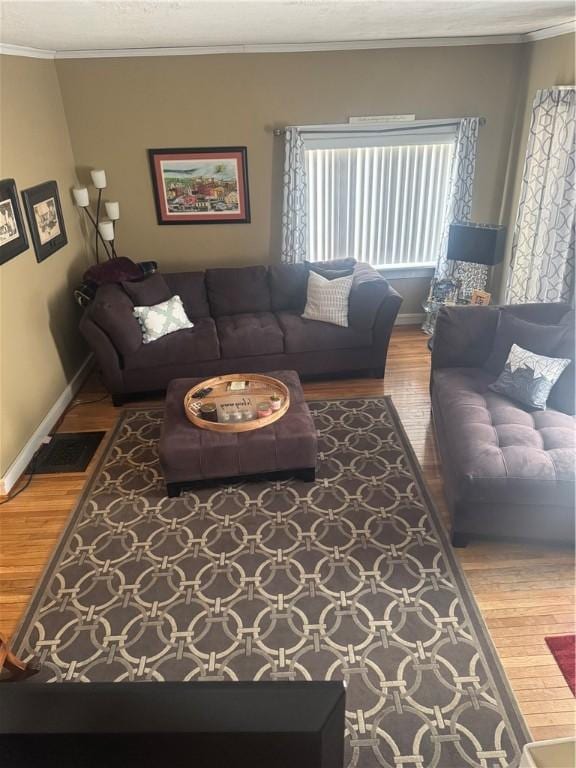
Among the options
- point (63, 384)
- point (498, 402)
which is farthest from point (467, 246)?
point (63, 384)

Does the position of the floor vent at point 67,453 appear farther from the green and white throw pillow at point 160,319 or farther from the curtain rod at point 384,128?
the curtain rod at point 384,128

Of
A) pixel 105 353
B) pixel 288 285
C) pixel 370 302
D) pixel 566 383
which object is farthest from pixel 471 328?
pixel 105 353

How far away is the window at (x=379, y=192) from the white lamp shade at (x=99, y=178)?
178 cm

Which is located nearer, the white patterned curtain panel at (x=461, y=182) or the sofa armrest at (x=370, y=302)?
the sofa armrest at (x=370, y=302)

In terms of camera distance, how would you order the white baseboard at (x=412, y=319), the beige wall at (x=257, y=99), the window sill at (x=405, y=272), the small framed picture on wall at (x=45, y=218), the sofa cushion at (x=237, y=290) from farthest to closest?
the white baseboard at (x=412, y=319) → the window sill at (x=405, y=272) → the sofa cushion at (x=237, y=290) → the beige wall at (x=257, y=99) → the small framed picture on wall at (x=45, y=218)

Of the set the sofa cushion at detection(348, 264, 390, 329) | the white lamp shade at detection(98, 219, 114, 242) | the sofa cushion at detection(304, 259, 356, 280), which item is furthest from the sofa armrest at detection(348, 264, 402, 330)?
the white lamp shade at detection(98, 219, 114, 242)

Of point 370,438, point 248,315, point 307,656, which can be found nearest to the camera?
point 307,656

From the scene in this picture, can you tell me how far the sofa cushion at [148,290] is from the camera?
4.35m

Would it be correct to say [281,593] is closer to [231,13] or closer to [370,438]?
[370,438]

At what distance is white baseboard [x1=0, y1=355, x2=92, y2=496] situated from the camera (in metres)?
3.41

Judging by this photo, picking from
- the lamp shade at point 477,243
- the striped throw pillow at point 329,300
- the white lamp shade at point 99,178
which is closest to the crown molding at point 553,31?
the lamp shade at point 477,243

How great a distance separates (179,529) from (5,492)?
121 centimetres

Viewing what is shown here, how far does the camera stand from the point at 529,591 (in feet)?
8.48

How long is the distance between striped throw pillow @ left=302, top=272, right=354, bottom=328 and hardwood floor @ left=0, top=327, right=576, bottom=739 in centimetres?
96
